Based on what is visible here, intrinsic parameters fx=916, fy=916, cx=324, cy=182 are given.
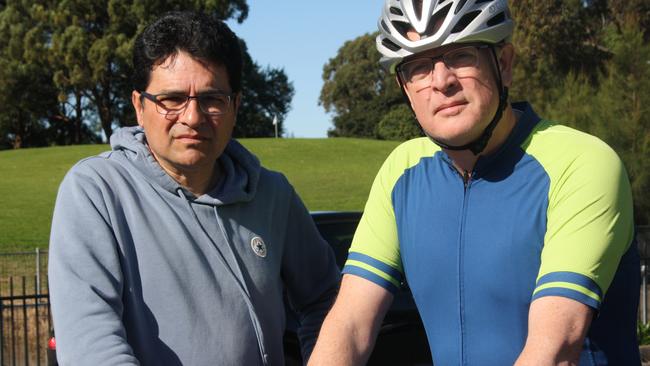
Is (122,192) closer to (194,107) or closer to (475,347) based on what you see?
(194,107)

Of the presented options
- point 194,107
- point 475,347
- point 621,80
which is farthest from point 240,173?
point 621,80

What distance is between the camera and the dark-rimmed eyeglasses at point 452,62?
93.8 inches

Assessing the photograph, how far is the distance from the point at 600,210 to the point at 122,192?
134 centimetres

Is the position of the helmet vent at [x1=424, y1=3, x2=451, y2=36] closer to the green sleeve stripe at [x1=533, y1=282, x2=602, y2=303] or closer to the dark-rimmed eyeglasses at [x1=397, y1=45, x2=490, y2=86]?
the dark-rimmed eyeglasses at [x1=397, y1=45, x2=490, y2=86]

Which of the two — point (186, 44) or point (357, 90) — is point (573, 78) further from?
point (357, 90)

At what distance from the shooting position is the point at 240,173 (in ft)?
9.84

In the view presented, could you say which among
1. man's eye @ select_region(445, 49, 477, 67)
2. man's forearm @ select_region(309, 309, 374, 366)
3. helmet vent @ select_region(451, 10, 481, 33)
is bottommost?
man's forearm @ select_region(309, 309, 374, 366)

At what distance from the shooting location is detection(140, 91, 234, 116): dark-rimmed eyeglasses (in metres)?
2.74

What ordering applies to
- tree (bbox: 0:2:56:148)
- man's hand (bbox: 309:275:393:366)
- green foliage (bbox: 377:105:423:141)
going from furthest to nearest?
tree (bbox: 0:2:56:148) < green foliage (bbox: 377:105:423:141) < man's hand (bbox: 309:275:393:366)

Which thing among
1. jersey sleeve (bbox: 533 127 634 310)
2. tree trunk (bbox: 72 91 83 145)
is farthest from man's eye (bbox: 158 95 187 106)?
tree trunk (bbox: 72 91 83 145)

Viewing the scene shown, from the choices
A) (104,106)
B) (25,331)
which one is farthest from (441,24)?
(104,106)

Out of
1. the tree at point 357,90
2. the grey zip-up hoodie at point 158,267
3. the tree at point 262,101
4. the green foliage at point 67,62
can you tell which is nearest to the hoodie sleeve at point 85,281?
the grey zip-up hoodie at point 158,267

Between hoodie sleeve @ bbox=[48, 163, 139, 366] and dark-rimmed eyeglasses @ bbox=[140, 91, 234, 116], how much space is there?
33 cm

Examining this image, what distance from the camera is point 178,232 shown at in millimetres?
2686
